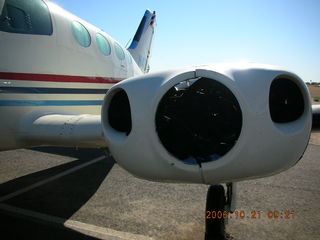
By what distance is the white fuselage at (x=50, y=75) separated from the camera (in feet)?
9.70

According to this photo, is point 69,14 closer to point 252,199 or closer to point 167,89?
point 167,89

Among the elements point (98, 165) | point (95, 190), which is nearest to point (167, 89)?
point (95, 190)

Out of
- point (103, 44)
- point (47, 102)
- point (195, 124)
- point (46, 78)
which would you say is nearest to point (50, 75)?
point (46, 78)

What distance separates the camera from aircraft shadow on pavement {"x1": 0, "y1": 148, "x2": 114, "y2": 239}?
3.76 m

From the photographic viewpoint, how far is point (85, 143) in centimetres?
273

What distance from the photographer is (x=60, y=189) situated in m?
4.49

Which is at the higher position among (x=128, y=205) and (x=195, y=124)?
(x=195, y=124)

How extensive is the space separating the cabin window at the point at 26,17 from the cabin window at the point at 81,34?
0.47 m

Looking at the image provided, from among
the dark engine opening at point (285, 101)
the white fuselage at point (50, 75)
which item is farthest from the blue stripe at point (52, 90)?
the dark engine opening at point (285, 101)

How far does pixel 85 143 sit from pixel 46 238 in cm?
117

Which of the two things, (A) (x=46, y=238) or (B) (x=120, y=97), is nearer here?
(B) (x=120, y=97)

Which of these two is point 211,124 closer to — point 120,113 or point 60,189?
point 120,113

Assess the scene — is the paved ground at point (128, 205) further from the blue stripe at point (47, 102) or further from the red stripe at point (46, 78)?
the red stripe at point (46, 78)

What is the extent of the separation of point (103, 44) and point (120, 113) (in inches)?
119
